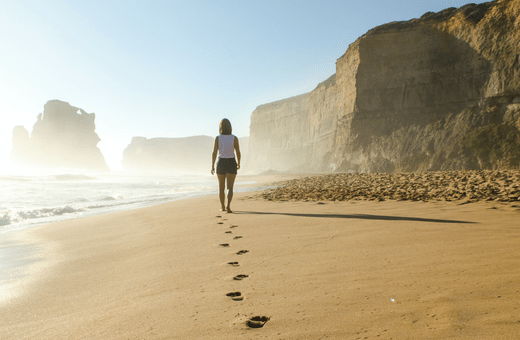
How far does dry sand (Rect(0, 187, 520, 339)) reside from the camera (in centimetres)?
132

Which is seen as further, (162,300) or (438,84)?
(438,84)

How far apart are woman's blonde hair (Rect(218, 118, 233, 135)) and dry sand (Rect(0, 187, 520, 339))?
2.76 m

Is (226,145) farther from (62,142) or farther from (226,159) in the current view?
(62,142)

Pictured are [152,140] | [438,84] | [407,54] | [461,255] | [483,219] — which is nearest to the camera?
[461,255]

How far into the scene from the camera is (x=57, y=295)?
1989 mm

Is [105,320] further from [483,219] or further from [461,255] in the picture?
[483,219]

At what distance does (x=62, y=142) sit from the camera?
92375 mm

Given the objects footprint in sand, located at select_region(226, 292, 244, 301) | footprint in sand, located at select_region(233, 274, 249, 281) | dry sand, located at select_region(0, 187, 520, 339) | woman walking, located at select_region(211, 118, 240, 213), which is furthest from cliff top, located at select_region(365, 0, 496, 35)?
footprint in sand, located at select_region(226, 292, 244, 301)

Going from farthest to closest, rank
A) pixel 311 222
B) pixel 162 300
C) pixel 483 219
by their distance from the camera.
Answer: pixel 311 222 < pixel 483 219 < pixel 162 300

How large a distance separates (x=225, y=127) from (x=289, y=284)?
4527 mm

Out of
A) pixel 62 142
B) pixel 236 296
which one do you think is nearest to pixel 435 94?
pixel 236 296

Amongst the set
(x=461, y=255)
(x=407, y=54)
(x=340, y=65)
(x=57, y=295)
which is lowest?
(x=57, y=295)

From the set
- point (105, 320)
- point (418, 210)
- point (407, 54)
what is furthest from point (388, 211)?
point (407, 54)

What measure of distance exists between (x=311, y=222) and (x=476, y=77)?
73.5ft
